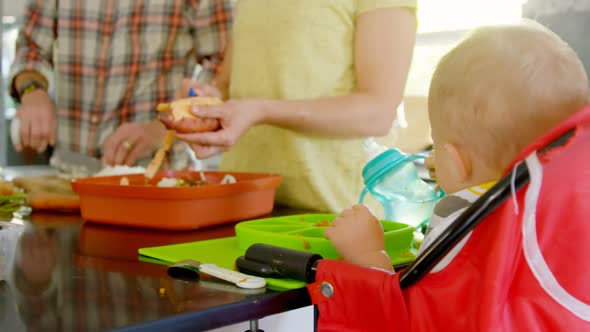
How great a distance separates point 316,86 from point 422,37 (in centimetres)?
138

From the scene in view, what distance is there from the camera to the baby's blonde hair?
0.67m

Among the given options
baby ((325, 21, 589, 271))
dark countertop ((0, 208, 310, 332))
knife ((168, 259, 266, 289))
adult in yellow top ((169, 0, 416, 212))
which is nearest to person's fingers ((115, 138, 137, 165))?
adult in yellow top ((169, 0, 416, 212))

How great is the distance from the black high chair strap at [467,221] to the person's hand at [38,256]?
17.7 inches

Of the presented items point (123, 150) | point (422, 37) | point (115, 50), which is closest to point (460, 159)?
point (123, 150)

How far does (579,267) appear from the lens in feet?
2.06

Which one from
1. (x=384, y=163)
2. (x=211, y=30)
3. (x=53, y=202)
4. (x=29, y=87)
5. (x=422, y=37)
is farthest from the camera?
(x=422, y=37)

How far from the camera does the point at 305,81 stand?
153 centimetres

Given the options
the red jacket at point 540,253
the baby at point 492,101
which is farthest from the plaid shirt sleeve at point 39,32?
the red jacket at point 540,253

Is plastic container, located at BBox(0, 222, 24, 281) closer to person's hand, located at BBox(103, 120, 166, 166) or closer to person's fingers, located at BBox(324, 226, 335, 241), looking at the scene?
person's fingers, located at BBox(324, 226, 335, 241)

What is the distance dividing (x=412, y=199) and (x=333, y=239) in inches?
13.2

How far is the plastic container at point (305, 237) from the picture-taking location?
888mm

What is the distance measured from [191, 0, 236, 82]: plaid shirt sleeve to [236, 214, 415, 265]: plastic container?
1207mm

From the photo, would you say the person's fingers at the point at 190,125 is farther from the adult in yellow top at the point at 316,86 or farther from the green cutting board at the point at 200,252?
the green cutting board at the point at 200,252

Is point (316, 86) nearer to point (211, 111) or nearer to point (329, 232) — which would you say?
point (211, 111)
